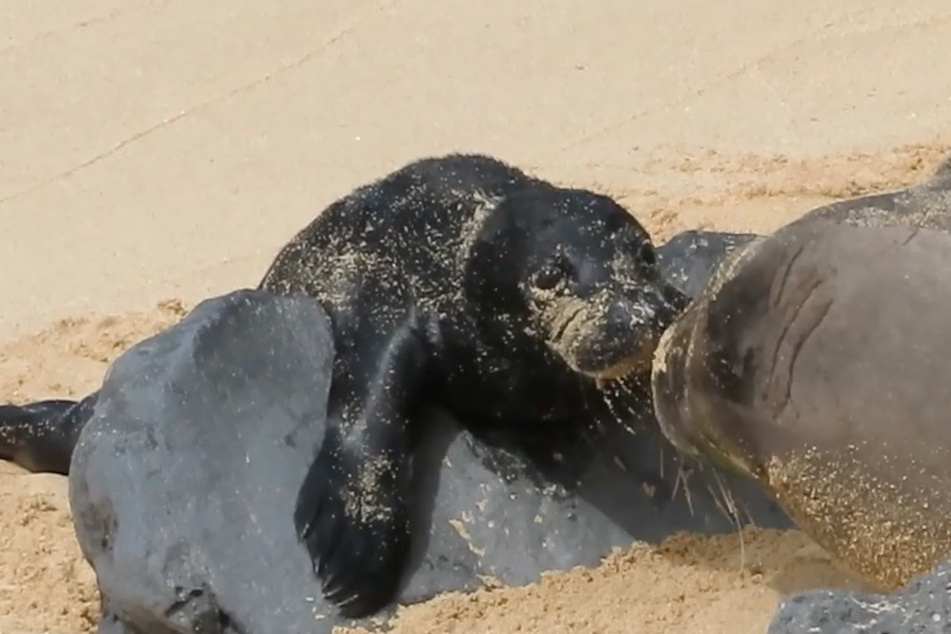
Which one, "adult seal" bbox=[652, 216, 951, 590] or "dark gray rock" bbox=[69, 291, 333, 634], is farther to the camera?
"dark gray rock" bbox=[69, 291, 333, 634]

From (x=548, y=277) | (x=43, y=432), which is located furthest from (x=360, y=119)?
(x=548, y=277)

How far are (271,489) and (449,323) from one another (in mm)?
480

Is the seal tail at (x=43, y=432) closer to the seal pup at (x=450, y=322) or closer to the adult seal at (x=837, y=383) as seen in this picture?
the seal pup at (x=450, y=322)

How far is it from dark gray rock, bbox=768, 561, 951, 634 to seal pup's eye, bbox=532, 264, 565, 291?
159 centimetres

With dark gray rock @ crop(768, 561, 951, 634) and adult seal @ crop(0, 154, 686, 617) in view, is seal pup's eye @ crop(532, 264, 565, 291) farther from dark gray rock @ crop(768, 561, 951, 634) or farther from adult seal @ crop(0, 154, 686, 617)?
dark gray rock @ crop(768, 561, 951, 634)

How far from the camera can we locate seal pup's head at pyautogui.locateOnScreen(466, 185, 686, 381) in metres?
3.15

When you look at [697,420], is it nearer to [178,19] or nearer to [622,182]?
[622,182]

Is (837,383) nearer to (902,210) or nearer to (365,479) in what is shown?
(902,210)

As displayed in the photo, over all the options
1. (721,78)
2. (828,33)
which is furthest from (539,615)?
(828,33)

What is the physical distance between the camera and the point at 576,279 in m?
3.30

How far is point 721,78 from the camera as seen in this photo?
20.7 feet

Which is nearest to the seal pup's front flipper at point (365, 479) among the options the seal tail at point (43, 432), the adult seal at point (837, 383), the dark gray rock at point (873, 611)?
the adult seal at point (837, 383)

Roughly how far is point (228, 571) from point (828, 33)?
410cm

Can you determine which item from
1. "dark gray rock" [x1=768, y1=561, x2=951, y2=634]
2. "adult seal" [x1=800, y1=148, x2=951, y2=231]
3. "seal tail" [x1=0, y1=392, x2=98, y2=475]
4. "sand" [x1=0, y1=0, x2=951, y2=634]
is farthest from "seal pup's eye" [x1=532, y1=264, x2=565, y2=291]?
"sand" [x1=0, y1=0, x2=951, y2=634]
